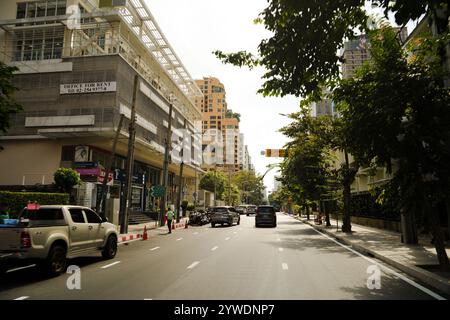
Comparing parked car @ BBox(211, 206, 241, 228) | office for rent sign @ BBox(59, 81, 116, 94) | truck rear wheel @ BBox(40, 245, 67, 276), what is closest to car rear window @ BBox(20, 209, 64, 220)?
truck rear wheel @ BBox(40, 245, 67, 276)

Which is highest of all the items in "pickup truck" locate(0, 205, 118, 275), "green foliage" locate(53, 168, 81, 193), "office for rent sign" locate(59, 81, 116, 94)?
"office for rent sign" locate(59, 81, 116, 94)

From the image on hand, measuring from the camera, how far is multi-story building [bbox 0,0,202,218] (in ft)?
105

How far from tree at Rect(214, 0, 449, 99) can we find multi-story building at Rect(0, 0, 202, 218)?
76.2 ft

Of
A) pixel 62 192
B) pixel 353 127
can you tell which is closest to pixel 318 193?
pixel 62 192

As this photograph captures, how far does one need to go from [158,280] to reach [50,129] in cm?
2648

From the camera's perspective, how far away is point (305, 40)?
Answer: 7828 millimetres

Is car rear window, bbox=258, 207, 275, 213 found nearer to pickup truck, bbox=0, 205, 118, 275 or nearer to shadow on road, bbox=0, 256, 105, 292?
pickup truck, bbox=0, 205, 118, 275

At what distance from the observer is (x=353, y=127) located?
1055 cm

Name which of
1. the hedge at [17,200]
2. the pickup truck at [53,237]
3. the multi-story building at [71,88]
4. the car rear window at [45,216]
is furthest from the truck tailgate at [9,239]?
the multi-story building at [71,88]

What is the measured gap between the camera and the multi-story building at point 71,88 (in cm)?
3186

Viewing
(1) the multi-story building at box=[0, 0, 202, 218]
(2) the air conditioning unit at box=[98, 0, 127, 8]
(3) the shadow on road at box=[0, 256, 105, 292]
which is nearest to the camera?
(3) the shadow on road at box=[0, 256, 105, 292]

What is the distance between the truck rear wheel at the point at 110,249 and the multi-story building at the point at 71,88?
713 inches

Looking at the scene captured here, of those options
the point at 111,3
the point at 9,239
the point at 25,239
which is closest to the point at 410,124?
Answer: the point at 25,239
